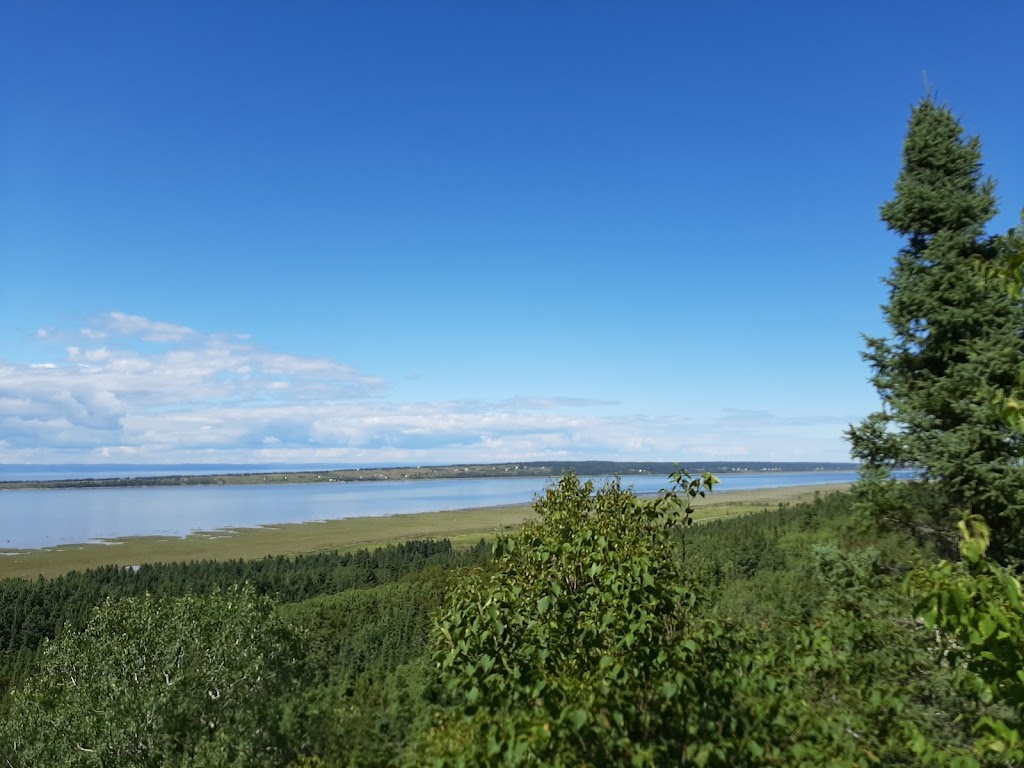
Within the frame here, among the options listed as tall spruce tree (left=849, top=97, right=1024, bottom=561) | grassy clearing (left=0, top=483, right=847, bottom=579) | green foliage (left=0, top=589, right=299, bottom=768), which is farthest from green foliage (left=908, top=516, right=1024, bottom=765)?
grassy clearing (left=0, top=483, right=847, bottom=579)

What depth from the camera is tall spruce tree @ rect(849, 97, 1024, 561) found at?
13750mm

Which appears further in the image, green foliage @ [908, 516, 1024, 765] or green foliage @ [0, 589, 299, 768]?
green foliage @ [0, 589, 299, 768]

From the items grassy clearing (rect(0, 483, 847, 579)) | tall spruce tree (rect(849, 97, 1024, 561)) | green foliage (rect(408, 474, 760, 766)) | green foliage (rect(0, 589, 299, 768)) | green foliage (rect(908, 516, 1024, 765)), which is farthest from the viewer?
grassy clearing (rect(0, 483, 847, 579))

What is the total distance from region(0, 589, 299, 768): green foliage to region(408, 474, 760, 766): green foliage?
24.2 metres

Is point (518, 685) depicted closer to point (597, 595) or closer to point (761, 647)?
point (597, 595)

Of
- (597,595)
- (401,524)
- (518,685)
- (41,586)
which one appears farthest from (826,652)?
(401,524)

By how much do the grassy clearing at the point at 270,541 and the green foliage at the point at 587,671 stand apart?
236 ft

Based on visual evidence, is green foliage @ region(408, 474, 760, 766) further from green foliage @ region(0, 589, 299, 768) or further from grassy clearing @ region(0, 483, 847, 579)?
grassy clearing @ region(0, 483, 847, 579)

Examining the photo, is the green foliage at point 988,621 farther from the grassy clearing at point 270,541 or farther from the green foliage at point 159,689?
the grassy clearing at point 270,541

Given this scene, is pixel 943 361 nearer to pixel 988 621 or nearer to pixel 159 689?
pixel 988 621

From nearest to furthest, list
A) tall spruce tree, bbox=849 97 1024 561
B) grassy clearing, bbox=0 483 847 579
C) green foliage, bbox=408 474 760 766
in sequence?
green foliage, bbox=408 474 760 766
tall spruce tree, bbox=849 97 1024 561
grassy clearing, bbox=0 483 847 579

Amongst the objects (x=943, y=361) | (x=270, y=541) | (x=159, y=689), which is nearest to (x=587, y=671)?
(x=943, y=361)

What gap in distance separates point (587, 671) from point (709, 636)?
1378 millimetres

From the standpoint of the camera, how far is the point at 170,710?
88.5 feet
